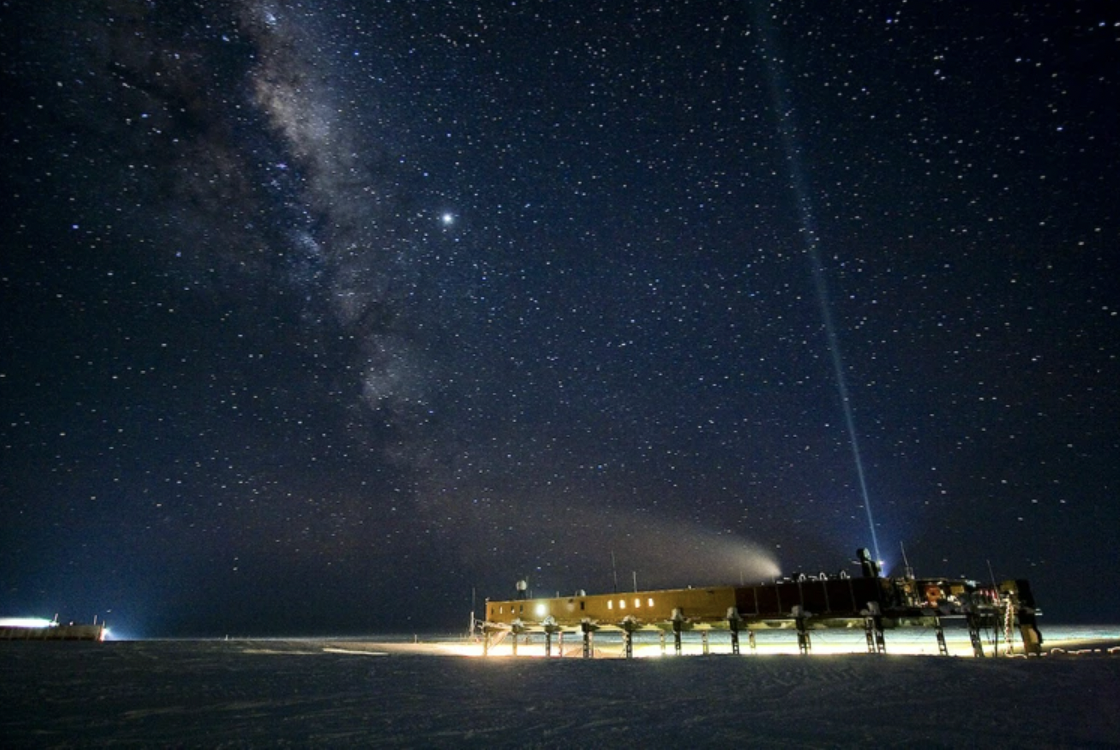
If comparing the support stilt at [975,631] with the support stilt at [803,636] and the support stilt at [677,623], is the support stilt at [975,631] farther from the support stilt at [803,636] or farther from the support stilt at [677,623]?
the support stilt at [677,623]

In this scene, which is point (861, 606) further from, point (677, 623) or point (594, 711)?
point (594, 711)

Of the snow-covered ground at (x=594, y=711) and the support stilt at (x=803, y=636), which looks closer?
the snow-covered ground at (x=594, y=711)

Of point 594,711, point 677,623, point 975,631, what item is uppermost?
point 594,711

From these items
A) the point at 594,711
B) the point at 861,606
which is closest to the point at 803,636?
the point at 861,606

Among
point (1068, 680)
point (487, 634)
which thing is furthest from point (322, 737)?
point (487, 634)

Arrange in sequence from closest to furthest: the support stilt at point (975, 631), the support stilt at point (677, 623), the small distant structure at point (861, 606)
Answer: the support stilt at point (975, 631) → the small distant structure at point (861, 606) → the support stilt at point (677, 623)

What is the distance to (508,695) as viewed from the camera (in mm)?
17891

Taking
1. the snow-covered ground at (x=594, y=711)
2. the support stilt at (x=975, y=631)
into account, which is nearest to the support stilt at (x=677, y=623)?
the support stilt at (x=975, y=631)

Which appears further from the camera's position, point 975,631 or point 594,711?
point 975,631

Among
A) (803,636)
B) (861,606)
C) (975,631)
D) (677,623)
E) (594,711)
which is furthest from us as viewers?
(677,623)

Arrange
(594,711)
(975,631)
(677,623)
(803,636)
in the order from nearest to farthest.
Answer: (594,711) < (975,631) < (803,636) < (677,623)

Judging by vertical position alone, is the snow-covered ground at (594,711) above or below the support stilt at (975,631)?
above

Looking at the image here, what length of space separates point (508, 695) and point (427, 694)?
10.2ft

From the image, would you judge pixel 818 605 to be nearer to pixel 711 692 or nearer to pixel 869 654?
pixel 869 654
